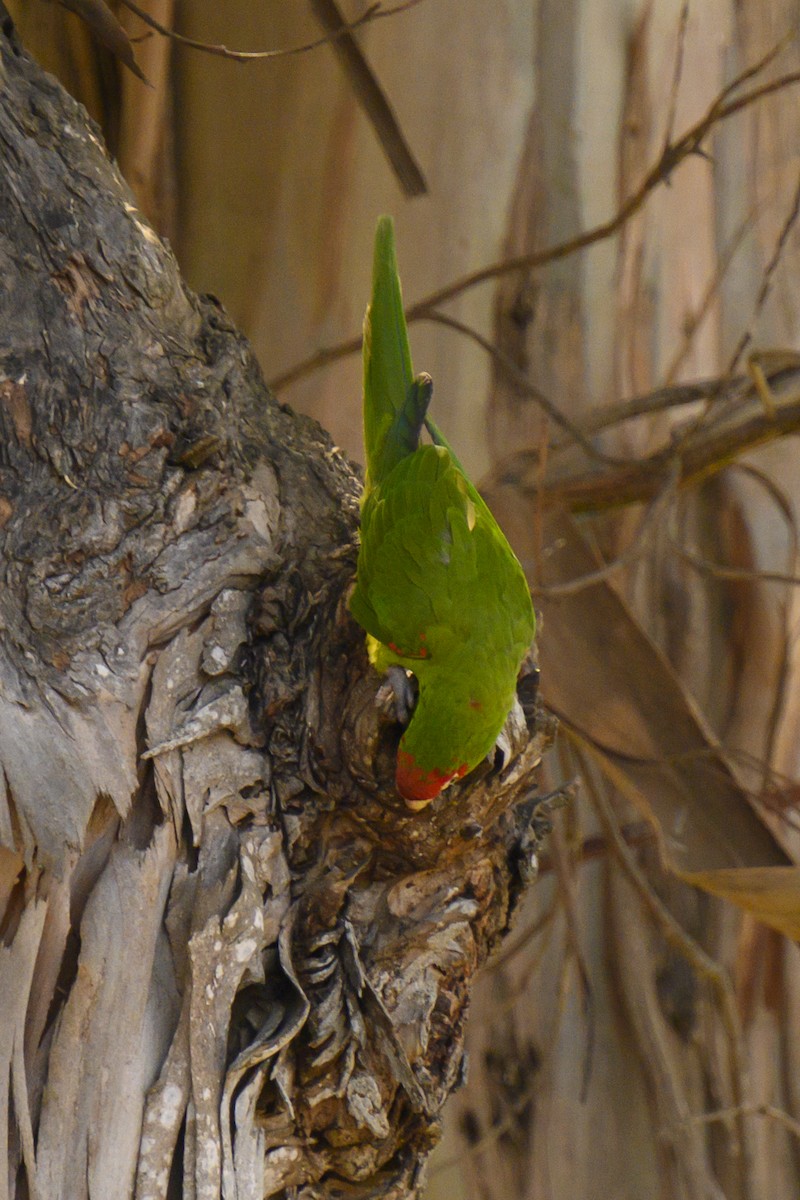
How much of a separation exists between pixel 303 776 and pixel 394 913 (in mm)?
239

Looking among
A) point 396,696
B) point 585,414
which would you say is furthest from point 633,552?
point 396,696

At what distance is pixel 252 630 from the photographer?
1655mm

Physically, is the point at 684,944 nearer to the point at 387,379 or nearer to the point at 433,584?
the point at 433,584

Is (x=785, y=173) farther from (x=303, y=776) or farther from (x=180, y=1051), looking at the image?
(x=180, y=1051)

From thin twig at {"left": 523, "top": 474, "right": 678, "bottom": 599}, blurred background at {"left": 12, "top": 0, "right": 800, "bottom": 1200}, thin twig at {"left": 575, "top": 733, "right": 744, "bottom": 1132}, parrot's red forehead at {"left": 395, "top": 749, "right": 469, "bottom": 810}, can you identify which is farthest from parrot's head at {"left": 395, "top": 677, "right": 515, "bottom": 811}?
thin twig at {"left": 575, "top": 733, "right": 744, "bottom": 1132}

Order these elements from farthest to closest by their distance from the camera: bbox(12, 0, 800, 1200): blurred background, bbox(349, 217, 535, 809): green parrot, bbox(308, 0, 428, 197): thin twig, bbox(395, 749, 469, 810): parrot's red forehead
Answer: bbox(12, 0, 800, 1200): blurred background, bbox(308, 0, 428, 197): thin twig, bbox(349, 217, 535, 809): green parrot, bbox(395, 749, 469, 810): parrot's red forehead

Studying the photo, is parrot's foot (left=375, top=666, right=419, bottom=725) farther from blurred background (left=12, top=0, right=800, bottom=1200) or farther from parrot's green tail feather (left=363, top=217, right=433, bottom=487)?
blurred background (left=12, top=0, right=800, bottom=1200)

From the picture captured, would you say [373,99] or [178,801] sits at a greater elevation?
[373,99]

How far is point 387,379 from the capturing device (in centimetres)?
253

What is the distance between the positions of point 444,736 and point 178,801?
45 centimetres

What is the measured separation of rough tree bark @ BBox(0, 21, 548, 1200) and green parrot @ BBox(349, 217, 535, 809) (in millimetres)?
149

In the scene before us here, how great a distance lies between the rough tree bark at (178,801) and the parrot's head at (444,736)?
0.04 m

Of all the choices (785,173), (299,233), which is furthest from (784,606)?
(299,233)

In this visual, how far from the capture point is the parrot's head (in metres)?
1.57
